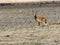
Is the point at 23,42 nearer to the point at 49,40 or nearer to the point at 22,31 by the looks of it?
the point at 49,40

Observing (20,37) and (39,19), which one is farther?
(39,19)

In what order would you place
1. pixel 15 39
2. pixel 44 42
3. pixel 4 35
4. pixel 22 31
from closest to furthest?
pixel 44 42
pixel 15 39
pixel 4 35
pixel 22 31

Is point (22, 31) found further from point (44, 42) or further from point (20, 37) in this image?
point (44, 42)

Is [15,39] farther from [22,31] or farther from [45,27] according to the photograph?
[45,27]

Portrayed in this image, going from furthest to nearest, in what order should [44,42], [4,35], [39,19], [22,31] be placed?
[39,19], [22,31], [4,35], [44,42]

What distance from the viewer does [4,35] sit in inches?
742

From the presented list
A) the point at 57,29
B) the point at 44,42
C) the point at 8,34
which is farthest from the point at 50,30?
the point at 44,42

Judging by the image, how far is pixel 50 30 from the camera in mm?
19984

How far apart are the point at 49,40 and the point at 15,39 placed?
1918 millimetres

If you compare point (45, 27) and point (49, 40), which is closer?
point (49, 40)

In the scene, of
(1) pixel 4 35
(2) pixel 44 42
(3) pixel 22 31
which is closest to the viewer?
(2) pixel 44 42

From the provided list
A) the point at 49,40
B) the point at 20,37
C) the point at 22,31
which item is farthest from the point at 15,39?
the point at 22,31

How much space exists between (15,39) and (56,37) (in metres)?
2.14

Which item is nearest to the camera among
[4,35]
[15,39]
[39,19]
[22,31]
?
[15,39]
